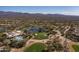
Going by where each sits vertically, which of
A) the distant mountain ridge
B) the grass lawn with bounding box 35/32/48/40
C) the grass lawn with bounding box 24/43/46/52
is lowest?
the grass lawn with bounding box 24/43/46/52

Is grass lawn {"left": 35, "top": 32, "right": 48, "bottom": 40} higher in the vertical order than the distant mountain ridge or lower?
lower

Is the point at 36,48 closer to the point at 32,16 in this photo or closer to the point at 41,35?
the point at 41,35

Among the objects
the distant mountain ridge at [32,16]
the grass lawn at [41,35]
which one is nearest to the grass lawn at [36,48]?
the grass lawn at [41,35]

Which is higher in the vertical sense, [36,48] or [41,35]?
[41,35]

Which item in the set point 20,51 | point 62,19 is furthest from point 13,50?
point 62,19

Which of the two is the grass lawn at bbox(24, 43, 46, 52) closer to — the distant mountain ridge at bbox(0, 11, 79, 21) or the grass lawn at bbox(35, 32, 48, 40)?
the grass lawn at bbox(35, 32, 48, 40)

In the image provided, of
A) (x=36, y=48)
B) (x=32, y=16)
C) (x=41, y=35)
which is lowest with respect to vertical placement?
(x=36, y=48)

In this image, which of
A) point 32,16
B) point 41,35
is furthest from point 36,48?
point 32,16

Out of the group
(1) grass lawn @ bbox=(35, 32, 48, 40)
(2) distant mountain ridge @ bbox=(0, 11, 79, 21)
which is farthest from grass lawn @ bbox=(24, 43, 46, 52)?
(2) distant mountain ridge @ bbox=(0, 11, 79, 21)

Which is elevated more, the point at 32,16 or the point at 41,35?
Answer: the point at 32,16

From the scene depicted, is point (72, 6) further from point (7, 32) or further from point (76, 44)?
point (7, 32)
